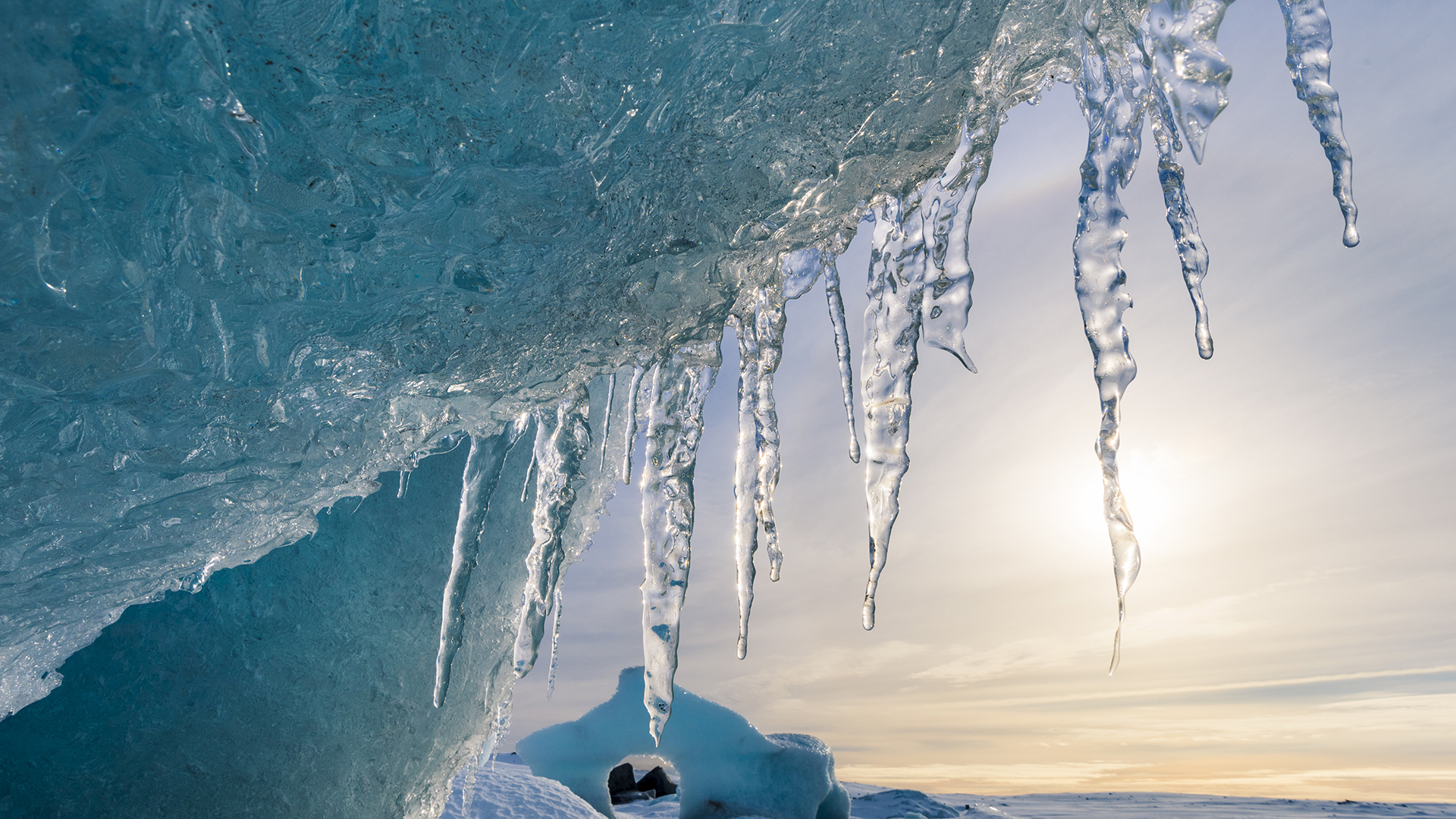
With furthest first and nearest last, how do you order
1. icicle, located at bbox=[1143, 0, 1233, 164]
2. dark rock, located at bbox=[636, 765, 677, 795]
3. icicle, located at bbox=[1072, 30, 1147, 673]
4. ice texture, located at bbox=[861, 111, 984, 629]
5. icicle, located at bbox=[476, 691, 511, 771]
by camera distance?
dark rock, located at bbox=[636, 765, 677, 795], icicle, located at bbox=[476, 691, 511, 771], ice texture, located at bbox=[861, 111, 984, 629], icicle, located at bbox=[1072, 30, 1147, 673], icicle, located at bbox=[1143, 0, 1233, 164]

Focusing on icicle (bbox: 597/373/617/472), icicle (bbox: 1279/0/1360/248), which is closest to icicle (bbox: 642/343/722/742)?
icicle (bbox: 597/373/617/472)

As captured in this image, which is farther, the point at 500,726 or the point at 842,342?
the point at 500,726

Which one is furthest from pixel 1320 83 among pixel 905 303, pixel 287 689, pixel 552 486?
pixel 287 689

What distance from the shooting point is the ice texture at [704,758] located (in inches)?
295

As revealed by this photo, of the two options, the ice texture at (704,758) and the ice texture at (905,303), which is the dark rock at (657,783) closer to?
the ice texture at (704,758)

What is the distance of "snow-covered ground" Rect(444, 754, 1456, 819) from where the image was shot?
586 cm

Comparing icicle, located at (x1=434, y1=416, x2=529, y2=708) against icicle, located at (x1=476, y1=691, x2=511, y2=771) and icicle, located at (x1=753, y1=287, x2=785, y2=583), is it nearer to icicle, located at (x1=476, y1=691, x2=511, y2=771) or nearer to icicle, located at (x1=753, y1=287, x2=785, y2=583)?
icicle, located at (x1=753, y1=287, x2=785, y2=583)

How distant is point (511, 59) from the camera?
1229 mm

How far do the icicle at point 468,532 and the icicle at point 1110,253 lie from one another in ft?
5.36

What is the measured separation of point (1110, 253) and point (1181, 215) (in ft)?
0.66

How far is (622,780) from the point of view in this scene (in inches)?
474

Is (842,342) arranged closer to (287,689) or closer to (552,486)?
(552,486)

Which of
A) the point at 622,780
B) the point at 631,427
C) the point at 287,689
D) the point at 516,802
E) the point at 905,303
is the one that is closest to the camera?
the point at 905,303

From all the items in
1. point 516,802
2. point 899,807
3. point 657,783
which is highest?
point 516,802
